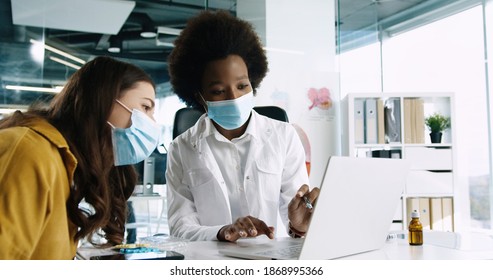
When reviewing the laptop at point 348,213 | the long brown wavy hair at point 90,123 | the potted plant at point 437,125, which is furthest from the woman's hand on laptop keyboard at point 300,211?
the potted plant at point 437,125

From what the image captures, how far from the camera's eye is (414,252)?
114 centimetres

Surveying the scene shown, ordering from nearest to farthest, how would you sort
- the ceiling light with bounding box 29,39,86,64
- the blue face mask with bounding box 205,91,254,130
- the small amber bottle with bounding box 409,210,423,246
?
1. the small amber bottle with bounding box 409,210,423,246
2. the blue face mask with bounding box 205,91,254,130
3. the ceiling light with bounding box 29,39,86,64

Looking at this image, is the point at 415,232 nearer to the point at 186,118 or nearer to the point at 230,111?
the point at 230,111

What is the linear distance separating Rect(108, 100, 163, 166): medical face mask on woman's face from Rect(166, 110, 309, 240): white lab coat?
1.18ft

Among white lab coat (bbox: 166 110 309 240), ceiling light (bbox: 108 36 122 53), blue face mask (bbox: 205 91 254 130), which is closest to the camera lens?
white lab coat (bbox: 166 110 309 240)

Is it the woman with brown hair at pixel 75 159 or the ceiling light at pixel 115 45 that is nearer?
the woman with brown hair at pixel 75 159

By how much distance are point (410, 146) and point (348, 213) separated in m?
2.99

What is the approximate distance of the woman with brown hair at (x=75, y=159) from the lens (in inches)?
33.6

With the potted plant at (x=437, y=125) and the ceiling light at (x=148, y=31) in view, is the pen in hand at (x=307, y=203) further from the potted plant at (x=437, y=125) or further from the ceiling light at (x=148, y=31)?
the ceiling light at (x=148, y=31)

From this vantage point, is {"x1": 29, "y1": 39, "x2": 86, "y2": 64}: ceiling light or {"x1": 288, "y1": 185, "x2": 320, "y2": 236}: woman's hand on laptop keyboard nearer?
{"x1": 288, "y1": 185, "x2": 320, "y2": 236}: woman's hand on laptop keyboard

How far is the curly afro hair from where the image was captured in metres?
2.04

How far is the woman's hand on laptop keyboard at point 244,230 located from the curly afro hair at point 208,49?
88cm

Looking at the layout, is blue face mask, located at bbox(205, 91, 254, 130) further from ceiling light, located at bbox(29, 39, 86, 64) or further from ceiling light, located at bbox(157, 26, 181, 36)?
ceiling light, located at bbox(157, 26, 181, 36)

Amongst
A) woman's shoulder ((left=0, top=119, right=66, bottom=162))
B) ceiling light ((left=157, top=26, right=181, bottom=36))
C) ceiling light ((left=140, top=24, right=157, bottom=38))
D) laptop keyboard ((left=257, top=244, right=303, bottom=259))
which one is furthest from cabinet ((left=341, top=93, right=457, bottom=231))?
woman's shoulder ((left=0, top=119, right=66, bottom=162))
